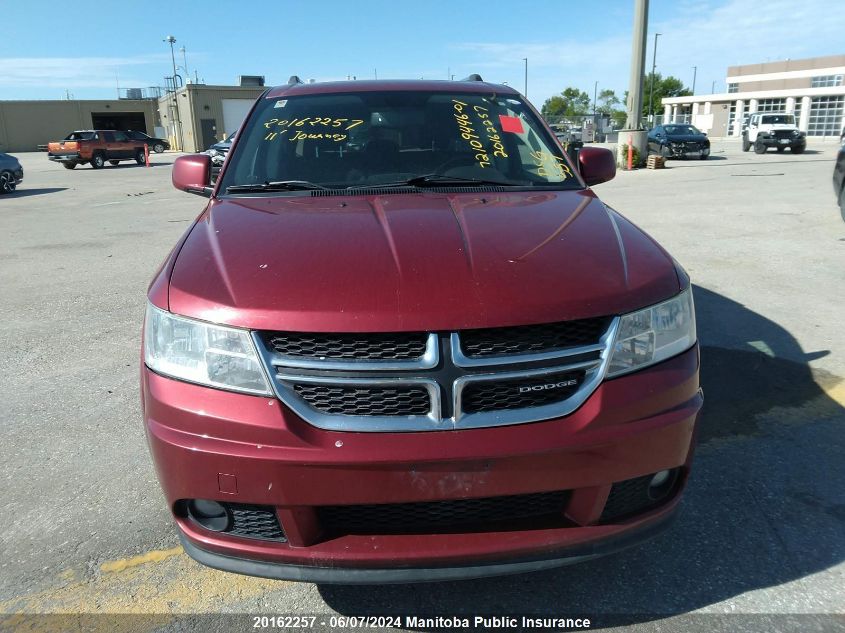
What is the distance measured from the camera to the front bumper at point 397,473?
181 cm

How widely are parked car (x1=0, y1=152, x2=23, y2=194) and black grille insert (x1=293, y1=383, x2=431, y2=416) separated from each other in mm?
20558

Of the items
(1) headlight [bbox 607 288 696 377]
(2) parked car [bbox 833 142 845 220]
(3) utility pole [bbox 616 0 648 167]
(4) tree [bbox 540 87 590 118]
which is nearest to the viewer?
(1) headlight [bbox 607 288 696 377]

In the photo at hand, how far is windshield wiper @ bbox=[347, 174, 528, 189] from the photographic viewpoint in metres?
3.02

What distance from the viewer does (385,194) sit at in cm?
290

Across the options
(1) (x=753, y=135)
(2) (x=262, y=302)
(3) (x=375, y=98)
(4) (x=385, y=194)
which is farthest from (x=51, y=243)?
(1) (x=753, y=135)

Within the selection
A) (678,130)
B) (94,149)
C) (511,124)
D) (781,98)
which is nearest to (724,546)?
(511,124)

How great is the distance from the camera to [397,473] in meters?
1.80

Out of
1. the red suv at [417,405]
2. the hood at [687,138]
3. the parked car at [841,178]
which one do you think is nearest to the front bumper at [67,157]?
the hood at [687,138]

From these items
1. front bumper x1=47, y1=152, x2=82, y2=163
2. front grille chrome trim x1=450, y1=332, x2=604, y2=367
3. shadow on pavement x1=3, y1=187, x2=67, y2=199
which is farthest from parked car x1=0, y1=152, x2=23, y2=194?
front grille chrome trim x1=450, y1=332, x2=604, y2=367

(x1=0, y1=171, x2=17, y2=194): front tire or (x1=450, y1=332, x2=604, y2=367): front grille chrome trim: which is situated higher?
(x1=450, y1=332, x2=604, y2=367): front grille chrome trim

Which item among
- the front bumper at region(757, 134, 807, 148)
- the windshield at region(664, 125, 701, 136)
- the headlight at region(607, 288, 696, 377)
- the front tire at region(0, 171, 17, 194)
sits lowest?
the front tire at region(0, 171, 17, 194)

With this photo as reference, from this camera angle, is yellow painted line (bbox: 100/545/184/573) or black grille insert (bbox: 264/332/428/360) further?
yellow painted line (bbox: 100/545/184/573)

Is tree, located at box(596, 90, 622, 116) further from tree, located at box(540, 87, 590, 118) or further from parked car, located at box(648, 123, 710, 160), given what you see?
parked car, located at box(648, 123, 710, 160)

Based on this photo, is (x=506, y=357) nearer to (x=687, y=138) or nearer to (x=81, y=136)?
(x=687, y=138)
